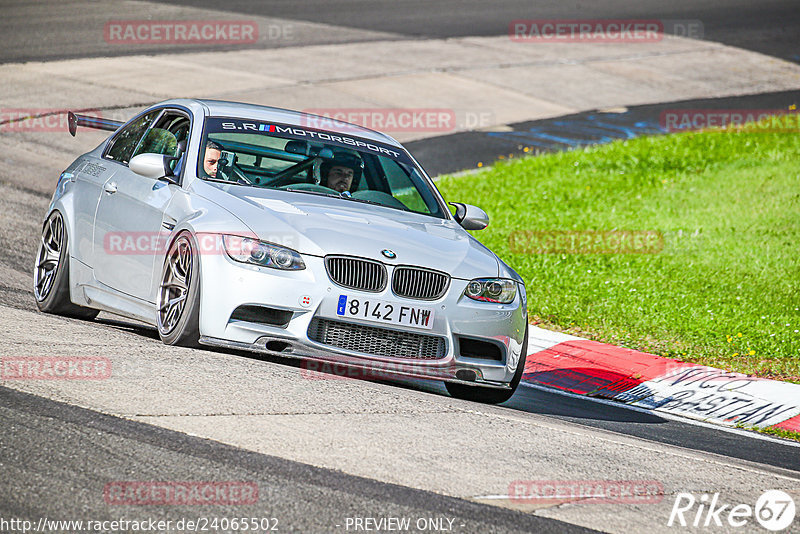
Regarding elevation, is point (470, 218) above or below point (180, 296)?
above

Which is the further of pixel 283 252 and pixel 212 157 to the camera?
pixel 212 157

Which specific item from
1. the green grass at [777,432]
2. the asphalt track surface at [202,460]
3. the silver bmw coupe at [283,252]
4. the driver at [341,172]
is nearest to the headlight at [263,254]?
the silver bmw coupe at [283,252]

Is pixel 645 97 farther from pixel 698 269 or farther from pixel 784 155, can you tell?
pixel 698 269

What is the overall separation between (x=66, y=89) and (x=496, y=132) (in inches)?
298

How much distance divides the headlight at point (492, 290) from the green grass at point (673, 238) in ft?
11.3

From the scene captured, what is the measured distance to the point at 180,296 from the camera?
22.5 feet

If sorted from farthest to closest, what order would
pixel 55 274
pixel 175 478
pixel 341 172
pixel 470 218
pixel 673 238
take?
pixel 673 238 → pixel 55 274 → pixel 470 218 → pixel 341 172 → pixel 175 478

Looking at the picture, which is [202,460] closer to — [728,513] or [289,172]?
[728,513]

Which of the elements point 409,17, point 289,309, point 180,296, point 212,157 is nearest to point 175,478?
point 289,309

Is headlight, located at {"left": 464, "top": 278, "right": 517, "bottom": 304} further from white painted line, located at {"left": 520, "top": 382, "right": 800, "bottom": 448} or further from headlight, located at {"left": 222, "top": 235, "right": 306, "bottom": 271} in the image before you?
white painted line, located at {"left": 520, "top": 382, "right": 800, "bottom": 448}

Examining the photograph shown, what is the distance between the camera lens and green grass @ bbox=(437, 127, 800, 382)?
10781mm

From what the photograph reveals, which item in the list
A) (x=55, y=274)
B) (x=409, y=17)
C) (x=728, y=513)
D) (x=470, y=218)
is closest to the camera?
(x=728, y=513)

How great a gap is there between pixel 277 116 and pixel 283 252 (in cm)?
203

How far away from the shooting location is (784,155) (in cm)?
1928
